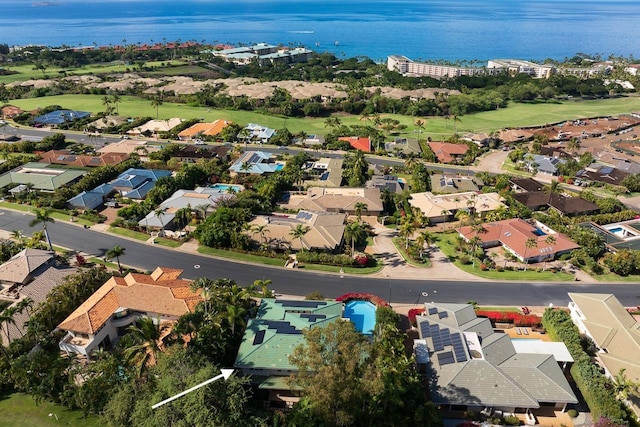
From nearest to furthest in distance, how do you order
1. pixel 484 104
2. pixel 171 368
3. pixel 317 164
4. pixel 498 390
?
pixel 171 368 < pixel 498 390 < pixel 317 164 < pixel 484 104

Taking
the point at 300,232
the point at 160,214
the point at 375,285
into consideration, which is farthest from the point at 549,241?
the point at 160,214

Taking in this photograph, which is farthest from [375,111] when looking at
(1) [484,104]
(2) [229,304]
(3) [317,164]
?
(2) [229,304]

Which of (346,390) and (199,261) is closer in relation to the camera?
(346,390)

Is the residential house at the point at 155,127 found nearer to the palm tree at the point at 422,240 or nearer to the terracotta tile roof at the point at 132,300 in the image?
the terracotta tile roof at the point at 132,300

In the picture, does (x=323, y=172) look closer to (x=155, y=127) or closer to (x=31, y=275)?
(x=31, y=275)

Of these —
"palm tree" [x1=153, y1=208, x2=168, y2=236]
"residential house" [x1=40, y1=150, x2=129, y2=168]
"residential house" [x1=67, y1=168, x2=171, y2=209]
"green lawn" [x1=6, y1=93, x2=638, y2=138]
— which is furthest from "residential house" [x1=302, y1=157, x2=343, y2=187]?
"residential house" [x1=40, y1=150, x2=129, y2=168]

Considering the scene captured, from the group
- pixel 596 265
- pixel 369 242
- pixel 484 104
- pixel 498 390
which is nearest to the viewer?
pixel 498 390

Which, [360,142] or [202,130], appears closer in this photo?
[360,142]

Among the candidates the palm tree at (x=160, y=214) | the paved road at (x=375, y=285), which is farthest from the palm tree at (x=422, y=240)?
the palm tree at (x=160, y=214)

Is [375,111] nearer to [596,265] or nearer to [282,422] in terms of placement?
[596,265]
